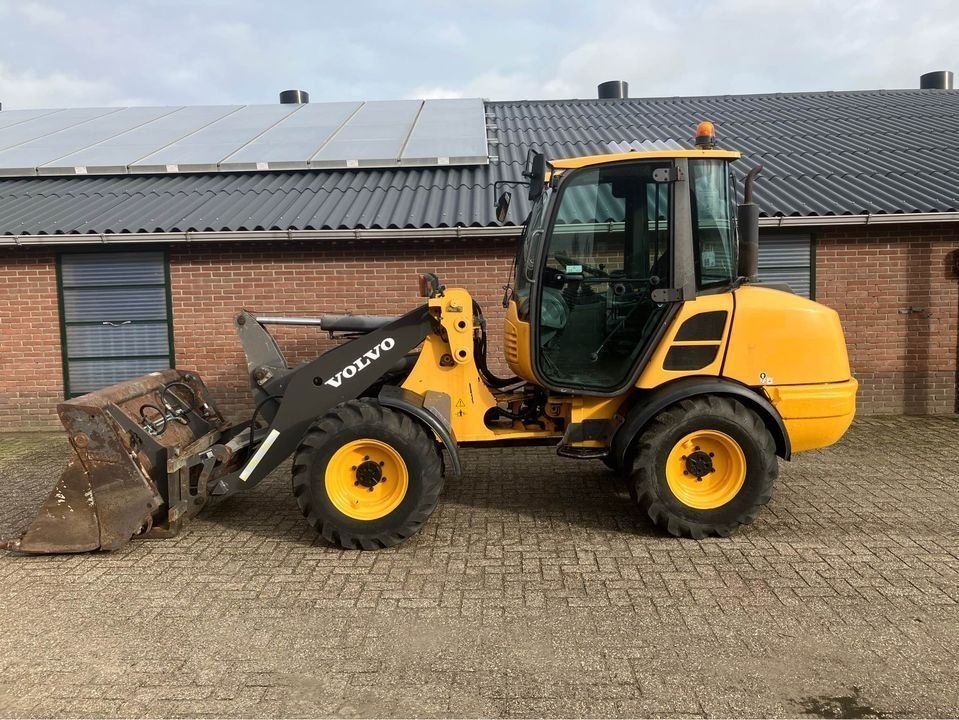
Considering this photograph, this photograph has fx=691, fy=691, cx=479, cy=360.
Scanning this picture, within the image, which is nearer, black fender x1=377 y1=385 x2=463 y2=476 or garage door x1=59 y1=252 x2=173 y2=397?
black fender x1=377 y1=385 x2=463 y2=476

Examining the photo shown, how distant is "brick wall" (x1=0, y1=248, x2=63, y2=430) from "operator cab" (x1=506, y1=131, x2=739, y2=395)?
6615 mm

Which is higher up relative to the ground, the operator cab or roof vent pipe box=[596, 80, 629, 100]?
roof vent pipe box=[596, 80, 629, 100]

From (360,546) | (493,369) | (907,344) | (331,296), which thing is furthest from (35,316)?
(907,344)

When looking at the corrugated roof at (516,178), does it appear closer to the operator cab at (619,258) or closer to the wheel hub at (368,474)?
the operator cab at (619,258)

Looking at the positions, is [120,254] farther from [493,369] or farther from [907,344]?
[907,344]

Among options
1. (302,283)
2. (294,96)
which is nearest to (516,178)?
(302,283)

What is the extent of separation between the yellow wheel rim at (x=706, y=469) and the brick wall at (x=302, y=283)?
3915 millimetres

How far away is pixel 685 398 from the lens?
4.46 metres

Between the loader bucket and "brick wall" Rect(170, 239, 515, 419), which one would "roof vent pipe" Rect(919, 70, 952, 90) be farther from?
the loader bucket

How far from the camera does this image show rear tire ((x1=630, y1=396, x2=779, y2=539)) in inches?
175

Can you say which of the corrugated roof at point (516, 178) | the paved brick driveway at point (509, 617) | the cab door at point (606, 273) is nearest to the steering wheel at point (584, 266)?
the cab door at point (606, 273)

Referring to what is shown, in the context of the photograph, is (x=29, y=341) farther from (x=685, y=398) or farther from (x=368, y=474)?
(x=685, y=398)

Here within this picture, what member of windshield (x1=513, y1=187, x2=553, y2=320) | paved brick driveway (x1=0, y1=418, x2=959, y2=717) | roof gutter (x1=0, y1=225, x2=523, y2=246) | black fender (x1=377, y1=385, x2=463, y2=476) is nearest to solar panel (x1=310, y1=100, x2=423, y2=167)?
roof gutter (x1=0, y1=225, x2=523, y2=246)

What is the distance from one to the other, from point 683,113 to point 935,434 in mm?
7433
